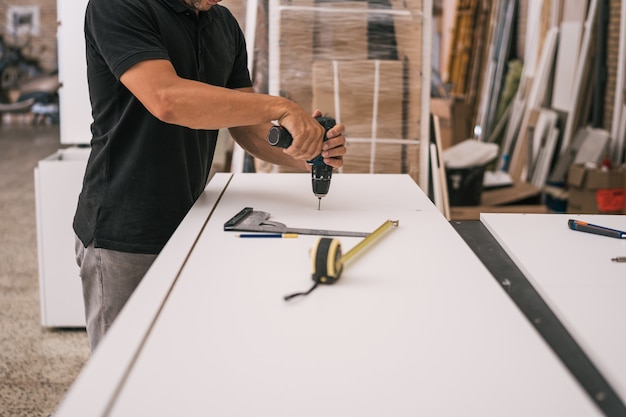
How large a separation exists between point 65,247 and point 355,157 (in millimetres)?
1439

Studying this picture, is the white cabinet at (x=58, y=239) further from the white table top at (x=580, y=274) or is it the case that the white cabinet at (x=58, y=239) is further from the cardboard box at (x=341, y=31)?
the white table top at (x=580, y=274)

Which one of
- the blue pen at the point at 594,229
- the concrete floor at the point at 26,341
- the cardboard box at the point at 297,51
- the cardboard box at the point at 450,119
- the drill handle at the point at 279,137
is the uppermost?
the cardboard box at the point at 297,51

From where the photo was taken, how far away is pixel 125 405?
943mm

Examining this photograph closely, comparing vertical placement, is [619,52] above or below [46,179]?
above

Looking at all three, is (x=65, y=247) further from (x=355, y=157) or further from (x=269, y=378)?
(x=269, y=378)

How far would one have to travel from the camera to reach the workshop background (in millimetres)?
3668

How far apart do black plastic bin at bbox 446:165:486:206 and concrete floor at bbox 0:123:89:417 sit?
261cm

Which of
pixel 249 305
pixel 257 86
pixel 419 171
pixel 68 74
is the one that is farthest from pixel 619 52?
pixel 249 305

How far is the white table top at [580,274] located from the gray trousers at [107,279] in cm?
92

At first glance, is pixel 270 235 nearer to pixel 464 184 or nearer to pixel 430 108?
pixel 430 108

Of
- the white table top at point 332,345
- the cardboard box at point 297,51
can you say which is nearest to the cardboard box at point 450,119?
the cardboard box at point 297,51

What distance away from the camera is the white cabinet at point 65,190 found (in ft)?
10.8

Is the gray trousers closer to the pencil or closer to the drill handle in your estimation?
the pencil

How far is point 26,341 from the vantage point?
3.40 m
